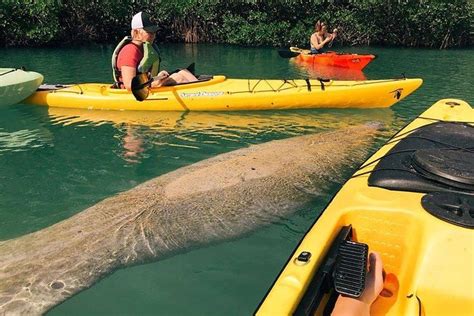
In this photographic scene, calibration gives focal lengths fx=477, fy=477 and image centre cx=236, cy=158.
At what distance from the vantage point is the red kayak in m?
Result: 14.1

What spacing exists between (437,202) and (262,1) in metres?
22.1

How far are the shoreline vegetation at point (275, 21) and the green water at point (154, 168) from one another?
8.39 m

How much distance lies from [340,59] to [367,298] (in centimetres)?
1247

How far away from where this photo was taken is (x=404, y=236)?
307cm

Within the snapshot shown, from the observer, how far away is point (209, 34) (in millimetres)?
23750

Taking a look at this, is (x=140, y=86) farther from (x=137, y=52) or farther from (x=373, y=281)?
(x=373, y=281)

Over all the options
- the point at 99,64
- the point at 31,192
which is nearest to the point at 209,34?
the point at 99,64

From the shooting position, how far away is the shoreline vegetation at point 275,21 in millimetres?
22281

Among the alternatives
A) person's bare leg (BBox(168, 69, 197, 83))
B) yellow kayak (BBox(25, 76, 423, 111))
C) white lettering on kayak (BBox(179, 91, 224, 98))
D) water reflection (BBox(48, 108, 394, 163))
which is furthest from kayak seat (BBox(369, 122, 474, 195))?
person's bare leg (BBox(168, 69, 197, 83))

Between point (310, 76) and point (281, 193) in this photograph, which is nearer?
point (281, 193)

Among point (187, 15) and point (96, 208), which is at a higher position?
point (187, 15)

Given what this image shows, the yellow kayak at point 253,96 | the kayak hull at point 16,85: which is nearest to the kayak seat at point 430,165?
the yellow kayak at point 253,96

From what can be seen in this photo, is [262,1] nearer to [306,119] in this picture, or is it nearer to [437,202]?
[306,119]

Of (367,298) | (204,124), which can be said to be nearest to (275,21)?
(204,124)
